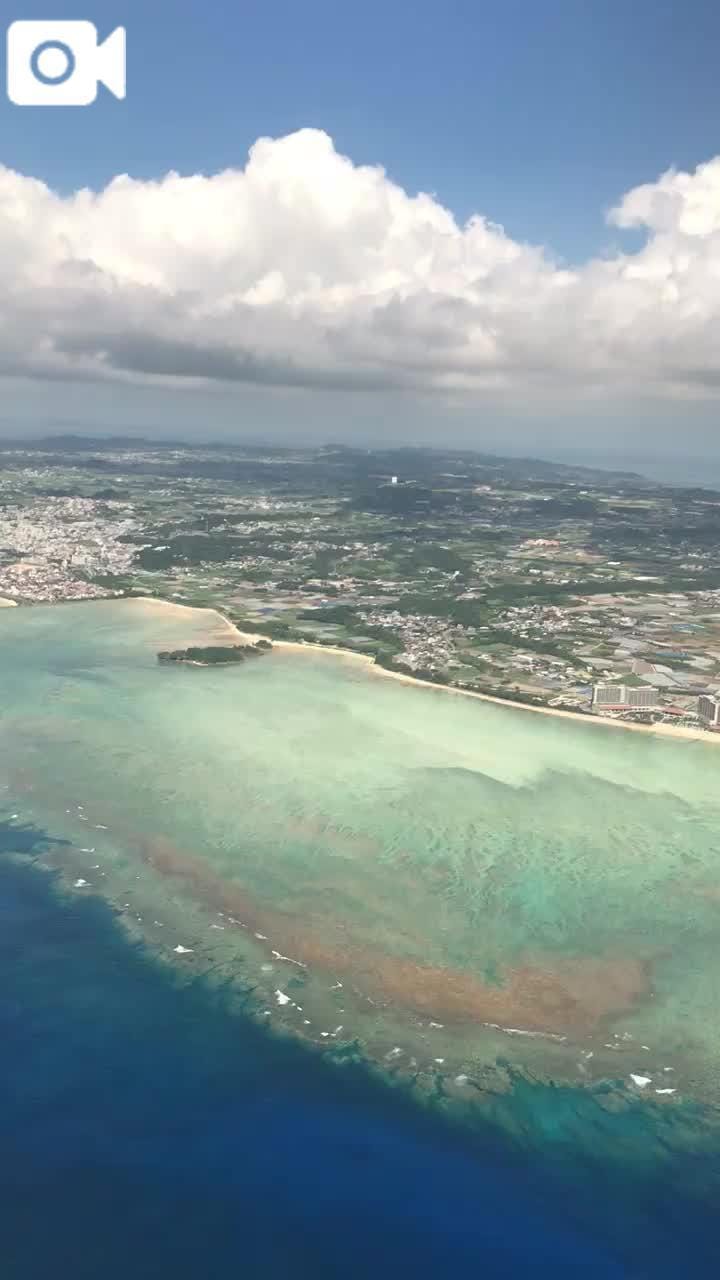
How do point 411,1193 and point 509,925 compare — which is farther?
point 509,925

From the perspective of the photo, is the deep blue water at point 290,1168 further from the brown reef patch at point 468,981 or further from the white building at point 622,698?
the white building at point 622,698

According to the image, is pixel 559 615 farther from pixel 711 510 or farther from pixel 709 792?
pixel 711 510

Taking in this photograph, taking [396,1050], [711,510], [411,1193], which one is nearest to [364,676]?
[396,1050]

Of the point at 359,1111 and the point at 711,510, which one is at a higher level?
the point at 711,510

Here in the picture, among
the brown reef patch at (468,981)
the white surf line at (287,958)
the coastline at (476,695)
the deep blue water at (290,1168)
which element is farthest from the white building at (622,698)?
the deep blue water at (290,1168)

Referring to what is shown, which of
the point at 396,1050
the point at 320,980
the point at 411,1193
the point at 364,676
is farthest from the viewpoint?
the point at 364,676

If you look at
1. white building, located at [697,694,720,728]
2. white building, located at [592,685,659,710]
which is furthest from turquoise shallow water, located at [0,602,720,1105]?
white building, located at [592,685,659,710]
